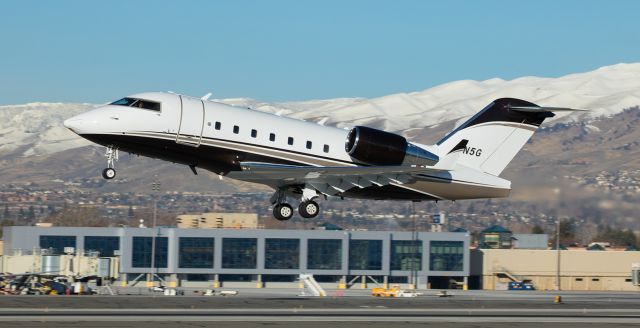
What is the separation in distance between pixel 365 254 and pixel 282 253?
860 centimetres

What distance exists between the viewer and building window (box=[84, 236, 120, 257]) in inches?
4190

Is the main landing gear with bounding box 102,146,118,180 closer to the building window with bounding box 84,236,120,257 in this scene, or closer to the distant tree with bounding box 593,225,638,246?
the building window with bounding box 84,236,120,257

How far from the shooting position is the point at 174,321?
38.7 metres

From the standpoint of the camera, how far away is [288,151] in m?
43.0

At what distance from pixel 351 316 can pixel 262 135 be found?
7.95m

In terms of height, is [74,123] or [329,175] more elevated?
[74,123]

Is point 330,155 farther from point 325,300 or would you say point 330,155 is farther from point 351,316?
point 325,300

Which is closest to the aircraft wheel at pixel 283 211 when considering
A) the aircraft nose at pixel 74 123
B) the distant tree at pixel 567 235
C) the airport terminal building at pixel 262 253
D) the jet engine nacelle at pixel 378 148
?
the jet engine nacelle at pixel 378 148

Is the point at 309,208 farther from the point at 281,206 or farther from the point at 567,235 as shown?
the point at 567,235

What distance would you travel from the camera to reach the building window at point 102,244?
106438 mm

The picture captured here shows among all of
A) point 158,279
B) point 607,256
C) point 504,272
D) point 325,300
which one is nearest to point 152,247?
point 158,279

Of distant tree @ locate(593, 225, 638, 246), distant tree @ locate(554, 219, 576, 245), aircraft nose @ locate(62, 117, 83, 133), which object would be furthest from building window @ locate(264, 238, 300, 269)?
aircraft nose @ locate(62, 117, 83, 133)

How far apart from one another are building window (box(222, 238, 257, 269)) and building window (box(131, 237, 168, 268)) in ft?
19.1

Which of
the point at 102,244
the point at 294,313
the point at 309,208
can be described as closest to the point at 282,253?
the point at 102,244
